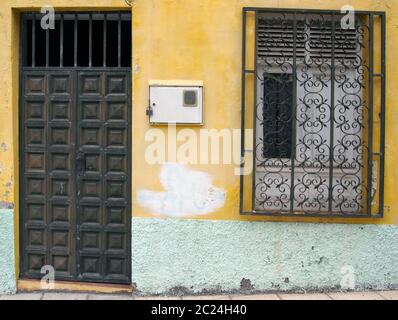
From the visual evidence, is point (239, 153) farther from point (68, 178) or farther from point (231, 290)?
point (68, 178)

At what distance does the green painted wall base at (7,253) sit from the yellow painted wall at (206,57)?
141cm

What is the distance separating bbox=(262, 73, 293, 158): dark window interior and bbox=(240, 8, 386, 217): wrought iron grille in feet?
0.04

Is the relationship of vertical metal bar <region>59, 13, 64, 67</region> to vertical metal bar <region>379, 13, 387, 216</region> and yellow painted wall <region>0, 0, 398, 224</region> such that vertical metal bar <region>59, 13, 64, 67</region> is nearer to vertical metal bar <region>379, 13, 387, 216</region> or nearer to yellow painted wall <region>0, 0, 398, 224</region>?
yellow painted wall <region>0, 0, 398, 224</region>

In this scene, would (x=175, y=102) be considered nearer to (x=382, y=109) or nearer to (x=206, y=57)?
(x=206, y=57)

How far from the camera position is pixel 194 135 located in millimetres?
5918

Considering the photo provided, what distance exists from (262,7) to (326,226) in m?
2.43

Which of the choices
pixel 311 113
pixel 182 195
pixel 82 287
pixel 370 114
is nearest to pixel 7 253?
pixel 82 287

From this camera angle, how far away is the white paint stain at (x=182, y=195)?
594 centimetres

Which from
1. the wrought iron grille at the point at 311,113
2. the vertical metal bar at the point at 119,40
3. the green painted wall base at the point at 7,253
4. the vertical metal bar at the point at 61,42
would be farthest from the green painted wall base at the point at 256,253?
the vertical metal bar at the point at 61,42

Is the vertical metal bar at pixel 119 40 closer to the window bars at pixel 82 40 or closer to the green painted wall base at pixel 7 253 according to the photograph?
the window bars at pixel 82 40

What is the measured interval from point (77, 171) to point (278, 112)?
7.50 ft

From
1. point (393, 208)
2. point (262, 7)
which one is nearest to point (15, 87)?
point (262, 7)

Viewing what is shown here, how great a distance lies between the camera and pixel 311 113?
6008 mm

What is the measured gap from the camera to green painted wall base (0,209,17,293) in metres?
6.00
